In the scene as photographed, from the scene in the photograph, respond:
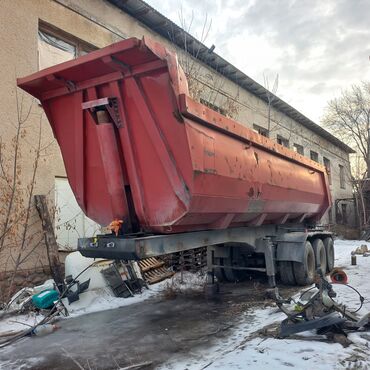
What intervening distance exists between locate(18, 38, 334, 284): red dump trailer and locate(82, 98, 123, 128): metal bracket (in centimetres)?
1

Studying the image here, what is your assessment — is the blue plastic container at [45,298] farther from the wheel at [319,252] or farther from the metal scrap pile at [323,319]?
the wheel at [319,252]

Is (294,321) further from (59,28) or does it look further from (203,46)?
(203,46)

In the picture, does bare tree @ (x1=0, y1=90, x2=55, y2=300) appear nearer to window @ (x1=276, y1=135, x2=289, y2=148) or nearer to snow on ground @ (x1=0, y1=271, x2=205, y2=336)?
snow on ground @ (x1=0, y1=271, x2=205, y2=336)

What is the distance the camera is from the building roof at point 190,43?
10250 mm

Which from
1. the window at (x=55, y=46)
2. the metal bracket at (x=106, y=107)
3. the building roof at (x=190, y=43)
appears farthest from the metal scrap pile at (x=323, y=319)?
the building roof at (x=190, y=43)

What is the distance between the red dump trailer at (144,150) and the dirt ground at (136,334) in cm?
114

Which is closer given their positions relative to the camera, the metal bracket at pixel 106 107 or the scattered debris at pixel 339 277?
the metal bracket at pixel 106 107

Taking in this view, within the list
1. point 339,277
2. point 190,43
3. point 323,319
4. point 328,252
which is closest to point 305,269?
point 328,252

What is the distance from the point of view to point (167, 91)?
4219 millimetres

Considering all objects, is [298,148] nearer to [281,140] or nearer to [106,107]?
[281,140]

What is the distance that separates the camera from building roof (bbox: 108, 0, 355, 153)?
1025 cm

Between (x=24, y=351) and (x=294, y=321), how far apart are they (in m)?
3.25

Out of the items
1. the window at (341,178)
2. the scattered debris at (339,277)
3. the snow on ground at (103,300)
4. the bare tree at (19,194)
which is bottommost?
the snow on ground at (103,300)

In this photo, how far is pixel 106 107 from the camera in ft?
15.1
